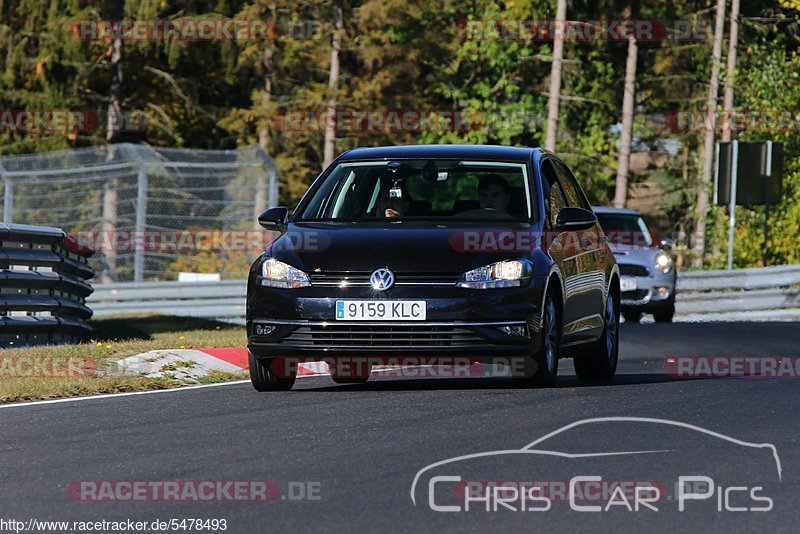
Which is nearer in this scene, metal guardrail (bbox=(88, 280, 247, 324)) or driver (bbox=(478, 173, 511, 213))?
driver (bbox=(478, 173, 511, 213))

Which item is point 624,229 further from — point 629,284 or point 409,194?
point 409,194

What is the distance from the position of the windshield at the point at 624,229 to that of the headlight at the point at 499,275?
14395 millimetres

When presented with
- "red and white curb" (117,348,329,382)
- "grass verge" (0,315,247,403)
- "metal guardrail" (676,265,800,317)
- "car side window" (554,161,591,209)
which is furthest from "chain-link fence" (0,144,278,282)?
"car side window" (554,161,591,209)

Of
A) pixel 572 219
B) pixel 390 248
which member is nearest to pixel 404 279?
pixel 390 248

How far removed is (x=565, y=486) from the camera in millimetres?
7137

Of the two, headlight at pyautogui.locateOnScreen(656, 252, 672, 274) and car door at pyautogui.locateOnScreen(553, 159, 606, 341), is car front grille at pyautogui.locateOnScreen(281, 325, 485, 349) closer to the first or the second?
car door at pyautogui.locateOnScreen(553, 159, 606, 341)

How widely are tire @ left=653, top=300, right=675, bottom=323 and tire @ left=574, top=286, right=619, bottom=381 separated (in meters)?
11.9

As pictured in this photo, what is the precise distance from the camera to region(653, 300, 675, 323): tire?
82.0 feet

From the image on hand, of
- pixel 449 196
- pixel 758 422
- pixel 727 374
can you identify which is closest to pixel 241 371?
pixel 727 374

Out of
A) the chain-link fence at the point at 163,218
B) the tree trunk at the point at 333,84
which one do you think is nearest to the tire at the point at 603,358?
the chain-link fence at the point at 163,218

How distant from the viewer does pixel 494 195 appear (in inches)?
471

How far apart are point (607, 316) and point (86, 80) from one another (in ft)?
114

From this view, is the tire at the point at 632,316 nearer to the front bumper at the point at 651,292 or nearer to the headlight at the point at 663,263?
the front bumper at the point at 651,292

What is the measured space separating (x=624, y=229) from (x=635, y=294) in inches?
43.1
